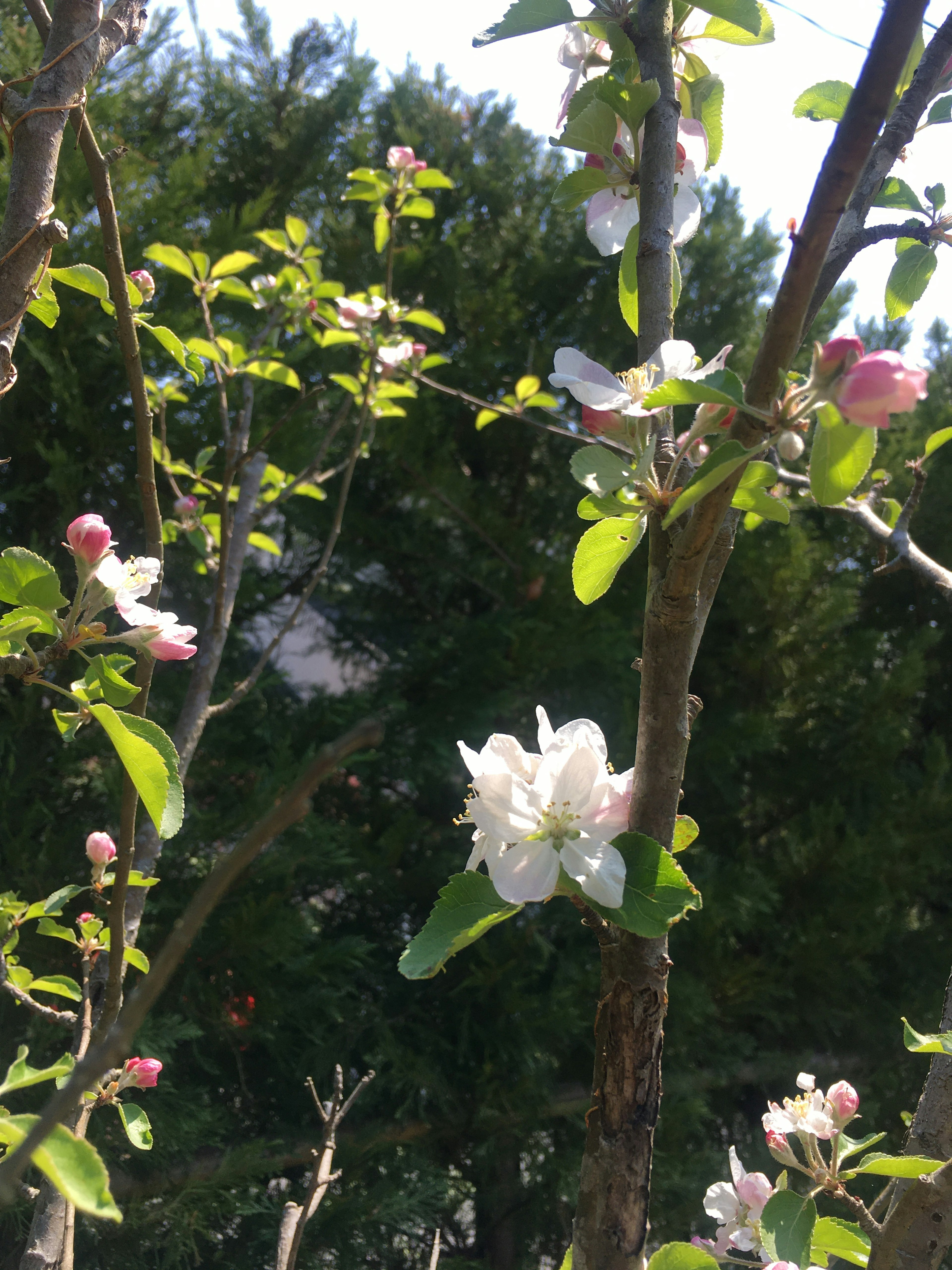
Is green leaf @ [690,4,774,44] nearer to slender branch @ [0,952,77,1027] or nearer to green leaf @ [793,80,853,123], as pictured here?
green leaf @ [793,80,853,123]

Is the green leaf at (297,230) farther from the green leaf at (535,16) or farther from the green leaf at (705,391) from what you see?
the green leaf at (705,391)

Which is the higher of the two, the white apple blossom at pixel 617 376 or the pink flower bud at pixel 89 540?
the white apple blossom at pixel 617 376

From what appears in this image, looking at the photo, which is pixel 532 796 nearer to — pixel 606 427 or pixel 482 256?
pixel 606 427

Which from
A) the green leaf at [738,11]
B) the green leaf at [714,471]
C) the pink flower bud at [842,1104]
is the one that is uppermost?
the green leaf at [738,11]

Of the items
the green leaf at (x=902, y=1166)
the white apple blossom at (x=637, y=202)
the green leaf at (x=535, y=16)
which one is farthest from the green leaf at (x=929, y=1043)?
the green leaf at (x=535, y=16)

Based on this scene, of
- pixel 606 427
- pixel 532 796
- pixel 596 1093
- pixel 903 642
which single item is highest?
pixel 903 642

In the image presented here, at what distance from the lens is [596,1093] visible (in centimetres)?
43

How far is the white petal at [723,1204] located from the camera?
2.75 feet

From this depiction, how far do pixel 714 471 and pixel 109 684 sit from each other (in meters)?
0.42

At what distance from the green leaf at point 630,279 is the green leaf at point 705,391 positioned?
0.55ft

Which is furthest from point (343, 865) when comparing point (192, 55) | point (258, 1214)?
point (192, 55)

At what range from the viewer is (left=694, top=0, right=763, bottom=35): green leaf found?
1.74 ft

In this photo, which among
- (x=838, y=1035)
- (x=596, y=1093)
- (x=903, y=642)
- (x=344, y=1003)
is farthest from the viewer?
(x=903, y=642)

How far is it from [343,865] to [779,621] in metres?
1.78
